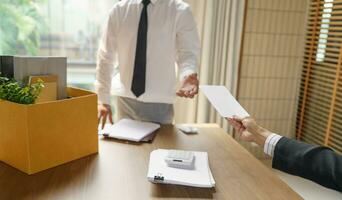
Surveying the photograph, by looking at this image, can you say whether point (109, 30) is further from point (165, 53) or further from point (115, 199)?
point (115, 199)

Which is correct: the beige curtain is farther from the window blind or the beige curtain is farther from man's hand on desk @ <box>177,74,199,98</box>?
man's hand on desk @ <box>177,74,199,98</box>

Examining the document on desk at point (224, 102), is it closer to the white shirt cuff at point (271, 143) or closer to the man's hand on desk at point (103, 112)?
the white shirt cuff at point (271, 143)

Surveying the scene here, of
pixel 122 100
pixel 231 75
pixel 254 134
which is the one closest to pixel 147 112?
pixel 122 100

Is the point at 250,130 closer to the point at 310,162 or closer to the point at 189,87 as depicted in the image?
the point at 310,162

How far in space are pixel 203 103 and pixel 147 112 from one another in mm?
989

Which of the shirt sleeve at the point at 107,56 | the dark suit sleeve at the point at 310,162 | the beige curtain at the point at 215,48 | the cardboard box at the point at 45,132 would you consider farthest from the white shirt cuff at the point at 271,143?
the beige curtain at the point at 215,48

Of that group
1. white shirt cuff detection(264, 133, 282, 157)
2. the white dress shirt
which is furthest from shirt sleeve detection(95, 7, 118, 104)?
white shirt cuff detection(264, 133, 282, 157)

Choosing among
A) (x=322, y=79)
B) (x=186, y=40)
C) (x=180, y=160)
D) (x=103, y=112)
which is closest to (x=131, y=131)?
(x=103, y=112)

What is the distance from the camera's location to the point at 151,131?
→ 4.70 ft

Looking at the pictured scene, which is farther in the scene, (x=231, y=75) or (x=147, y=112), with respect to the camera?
(x=231, y=75)

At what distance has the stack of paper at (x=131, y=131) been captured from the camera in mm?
1350

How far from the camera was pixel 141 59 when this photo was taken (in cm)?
179

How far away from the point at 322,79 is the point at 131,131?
6.56 ft

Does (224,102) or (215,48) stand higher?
(215,48)
